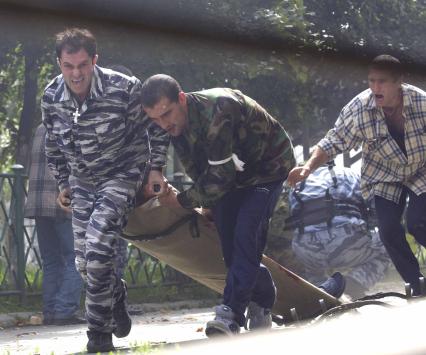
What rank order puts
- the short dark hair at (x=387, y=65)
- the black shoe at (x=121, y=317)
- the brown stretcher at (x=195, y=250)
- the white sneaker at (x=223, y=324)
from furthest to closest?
the short dark hair at (x=387, y=65), the black shoe at (x=121, y=317), the brown stretcher at (x=195, y=250), the white sneaker at (x=223, y=324)

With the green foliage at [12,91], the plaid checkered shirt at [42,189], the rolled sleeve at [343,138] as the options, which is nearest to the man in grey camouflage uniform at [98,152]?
the rolled sleeve at [343,138]

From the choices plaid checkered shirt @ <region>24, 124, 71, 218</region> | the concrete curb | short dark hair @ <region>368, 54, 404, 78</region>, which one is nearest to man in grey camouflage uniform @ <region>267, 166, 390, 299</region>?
the concrete curb

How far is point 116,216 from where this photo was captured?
523 cm

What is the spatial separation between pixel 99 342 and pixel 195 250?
2.54 feet

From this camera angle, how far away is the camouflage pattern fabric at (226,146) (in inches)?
195

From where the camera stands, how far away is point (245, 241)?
16.8 feet

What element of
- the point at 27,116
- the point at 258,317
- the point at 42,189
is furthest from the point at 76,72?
the point at 27,116

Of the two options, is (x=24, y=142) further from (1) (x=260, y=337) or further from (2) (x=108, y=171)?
(1) (x=260, y=337)

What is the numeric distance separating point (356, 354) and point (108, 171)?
456 cm

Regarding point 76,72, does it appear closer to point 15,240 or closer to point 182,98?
point 182,98

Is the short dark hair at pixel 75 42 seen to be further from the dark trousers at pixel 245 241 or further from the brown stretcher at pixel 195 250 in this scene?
the dark trousers at pixel 245 241

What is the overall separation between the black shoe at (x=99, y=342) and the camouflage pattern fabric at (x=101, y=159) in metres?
0.03

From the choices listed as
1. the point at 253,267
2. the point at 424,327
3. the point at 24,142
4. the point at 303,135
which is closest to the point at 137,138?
the point at 253,267

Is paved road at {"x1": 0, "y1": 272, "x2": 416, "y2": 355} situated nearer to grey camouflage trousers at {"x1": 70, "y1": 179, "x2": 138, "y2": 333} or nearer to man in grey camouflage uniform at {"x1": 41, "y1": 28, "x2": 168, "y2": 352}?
grey camouflage trousers at {"x1": 70, "y1": 179, "x2": 138, "y2": 333}
